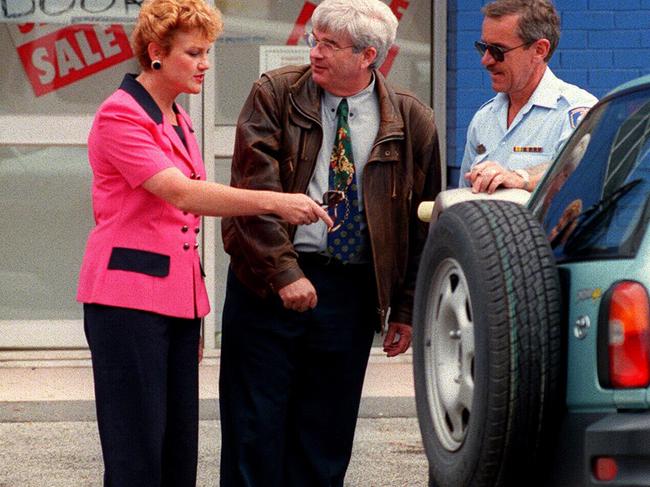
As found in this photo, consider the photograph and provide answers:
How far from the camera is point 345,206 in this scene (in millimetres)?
4887

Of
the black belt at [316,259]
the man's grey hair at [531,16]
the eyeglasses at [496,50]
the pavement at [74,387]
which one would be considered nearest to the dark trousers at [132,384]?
the black belt at [316,259]

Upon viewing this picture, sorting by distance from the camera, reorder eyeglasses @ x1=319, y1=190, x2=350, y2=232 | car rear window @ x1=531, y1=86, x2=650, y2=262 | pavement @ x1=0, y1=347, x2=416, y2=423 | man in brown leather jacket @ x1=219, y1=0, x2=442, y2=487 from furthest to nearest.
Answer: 1. pavement @ x1=0, y1=347, x2=416, y2=423
2. man in brown leather jacket @ x1=219, y1=0, x2=442, y2=487
3. eyeglasses @ x1=319, y1=190, x2=350, y2=232
4. car rear window @ x1=531, y1=86, x2=650, y2=262

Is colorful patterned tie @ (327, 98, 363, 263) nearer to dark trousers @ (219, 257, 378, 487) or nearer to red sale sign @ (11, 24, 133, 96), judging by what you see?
dark trousers @ (219, 257, 378, 487)

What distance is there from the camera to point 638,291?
A: 3109 mm

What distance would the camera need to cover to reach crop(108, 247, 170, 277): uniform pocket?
14.3 feet

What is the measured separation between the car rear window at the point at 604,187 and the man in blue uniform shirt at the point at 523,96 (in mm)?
948

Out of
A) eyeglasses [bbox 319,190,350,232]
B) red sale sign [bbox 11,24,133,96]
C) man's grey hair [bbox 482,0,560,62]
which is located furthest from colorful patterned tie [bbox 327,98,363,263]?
red sale sign [bbox 11,24,133,96]

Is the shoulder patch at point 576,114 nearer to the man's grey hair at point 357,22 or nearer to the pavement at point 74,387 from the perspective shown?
the man's grey hair at point 357,22

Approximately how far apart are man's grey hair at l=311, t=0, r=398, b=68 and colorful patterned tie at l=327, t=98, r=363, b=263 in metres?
0.30

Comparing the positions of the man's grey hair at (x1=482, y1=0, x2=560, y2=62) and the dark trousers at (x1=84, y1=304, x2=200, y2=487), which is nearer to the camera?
the dark trousers at (x1=84, y1=304, x2=200, y2=487)

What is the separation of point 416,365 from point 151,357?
0.89m

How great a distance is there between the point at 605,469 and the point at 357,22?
213cm

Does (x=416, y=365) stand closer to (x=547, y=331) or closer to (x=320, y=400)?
(x=547, y=331)

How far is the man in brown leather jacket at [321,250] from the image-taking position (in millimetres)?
4832
